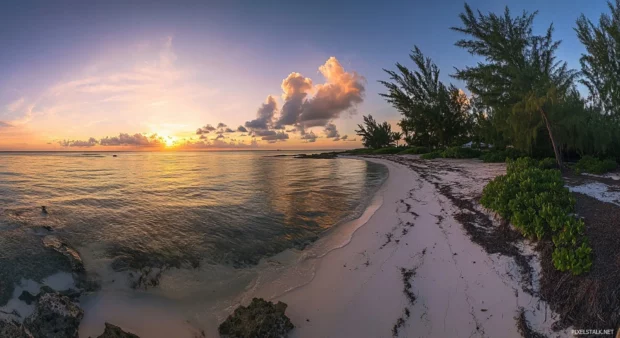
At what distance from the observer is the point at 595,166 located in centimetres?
1246

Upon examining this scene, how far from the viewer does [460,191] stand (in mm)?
11242

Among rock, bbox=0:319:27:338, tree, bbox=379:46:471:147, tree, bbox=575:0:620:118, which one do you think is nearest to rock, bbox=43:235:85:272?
rock, bbox=0:319:27:338

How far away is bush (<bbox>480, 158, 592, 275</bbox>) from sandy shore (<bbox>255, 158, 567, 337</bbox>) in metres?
0.53

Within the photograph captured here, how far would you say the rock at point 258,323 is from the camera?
3.84 m

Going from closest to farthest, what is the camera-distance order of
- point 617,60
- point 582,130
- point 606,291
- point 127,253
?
point 606,291, point 127,253, point 582,130, point 617,60

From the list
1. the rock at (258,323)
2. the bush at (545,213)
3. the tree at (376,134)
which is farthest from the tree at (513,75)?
the tree at (376,134)

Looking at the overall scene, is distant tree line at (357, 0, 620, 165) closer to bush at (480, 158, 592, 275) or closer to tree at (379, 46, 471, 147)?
bush at (480, 158, 592, 275)

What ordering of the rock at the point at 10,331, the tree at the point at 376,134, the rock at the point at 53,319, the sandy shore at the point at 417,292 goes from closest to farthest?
the rock at the point at 10,331 < the rock at the point at 53,319 < the sandy shore at the point at 417,292 < the tree at the point at 376,134

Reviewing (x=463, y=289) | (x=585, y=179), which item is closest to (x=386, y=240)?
(x=463, y=289)

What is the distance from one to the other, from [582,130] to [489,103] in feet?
15.1

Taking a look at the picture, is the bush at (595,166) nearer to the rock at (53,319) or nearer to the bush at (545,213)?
the bush at (545,213)

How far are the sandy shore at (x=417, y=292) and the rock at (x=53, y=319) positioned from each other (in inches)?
107

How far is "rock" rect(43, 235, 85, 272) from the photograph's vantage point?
6.04 meters

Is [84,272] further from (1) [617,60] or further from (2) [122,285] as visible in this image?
(1) [617,60]
